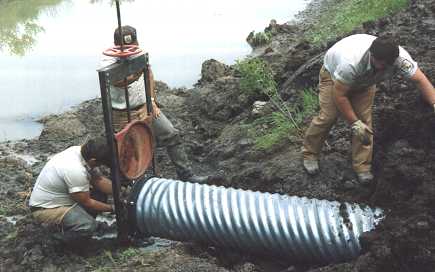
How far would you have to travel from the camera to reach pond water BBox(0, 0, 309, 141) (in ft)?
36.4

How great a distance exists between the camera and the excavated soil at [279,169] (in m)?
4.34

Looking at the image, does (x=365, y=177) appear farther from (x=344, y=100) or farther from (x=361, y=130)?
(x=344, y=100)

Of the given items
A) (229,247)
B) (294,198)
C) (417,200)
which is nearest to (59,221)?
(229,247)

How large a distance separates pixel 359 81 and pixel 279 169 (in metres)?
1.44

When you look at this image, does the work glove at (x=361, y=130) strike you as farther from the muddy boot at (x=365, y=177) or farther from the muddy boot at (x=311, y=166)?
the muddy boot at (x=311, y=166)

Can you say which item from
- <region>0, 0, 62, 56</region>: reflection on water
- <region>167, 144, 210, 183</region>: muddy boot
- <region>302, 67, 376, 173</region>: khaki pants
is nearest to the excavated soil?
<region>302, 67, 376, 173</region>: khaki pants

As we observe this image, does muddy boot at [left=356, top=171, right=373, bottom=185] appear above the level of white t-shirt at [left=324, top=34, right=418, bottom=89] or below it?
below

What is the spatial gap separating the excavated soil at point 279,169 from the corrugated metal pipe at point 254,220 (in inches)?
5.9

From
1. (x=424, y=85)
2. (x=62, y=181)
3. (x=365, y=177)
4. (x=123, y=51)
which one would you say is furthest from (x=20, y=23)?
(x=424, y=85)

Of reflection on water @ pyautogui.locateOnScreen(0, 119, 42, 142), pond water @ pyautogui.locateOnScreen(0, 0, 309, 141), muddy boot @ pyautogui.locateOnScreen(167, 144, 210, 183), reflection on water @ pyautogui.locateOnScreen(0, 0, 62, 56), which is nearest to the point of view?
muddy boot @ pyautogui.locateOnScreen(167, 144, 210, 183)

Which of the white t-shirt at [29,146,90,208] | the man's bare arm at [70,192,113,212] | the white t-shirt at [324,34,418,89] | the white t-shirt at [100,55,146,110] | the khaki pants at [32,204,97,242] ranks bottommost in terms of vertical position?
the khaki pants at [32,204,97,242]

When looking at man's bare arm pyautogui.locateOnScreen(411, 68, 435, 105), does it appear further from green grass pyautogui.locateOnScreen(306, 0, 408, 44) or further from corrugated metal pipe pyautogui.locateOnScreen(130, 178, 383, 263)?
green grass pyautogui.locateOnScreen(306, 0, 408, 44)

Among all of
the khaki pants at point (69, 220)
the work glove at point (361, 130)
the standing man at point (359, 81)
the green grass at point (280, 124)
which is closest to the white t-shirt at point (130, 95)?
the khaki pants at point (69, 220)

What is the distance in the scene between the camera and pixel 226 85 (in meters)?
9.29
